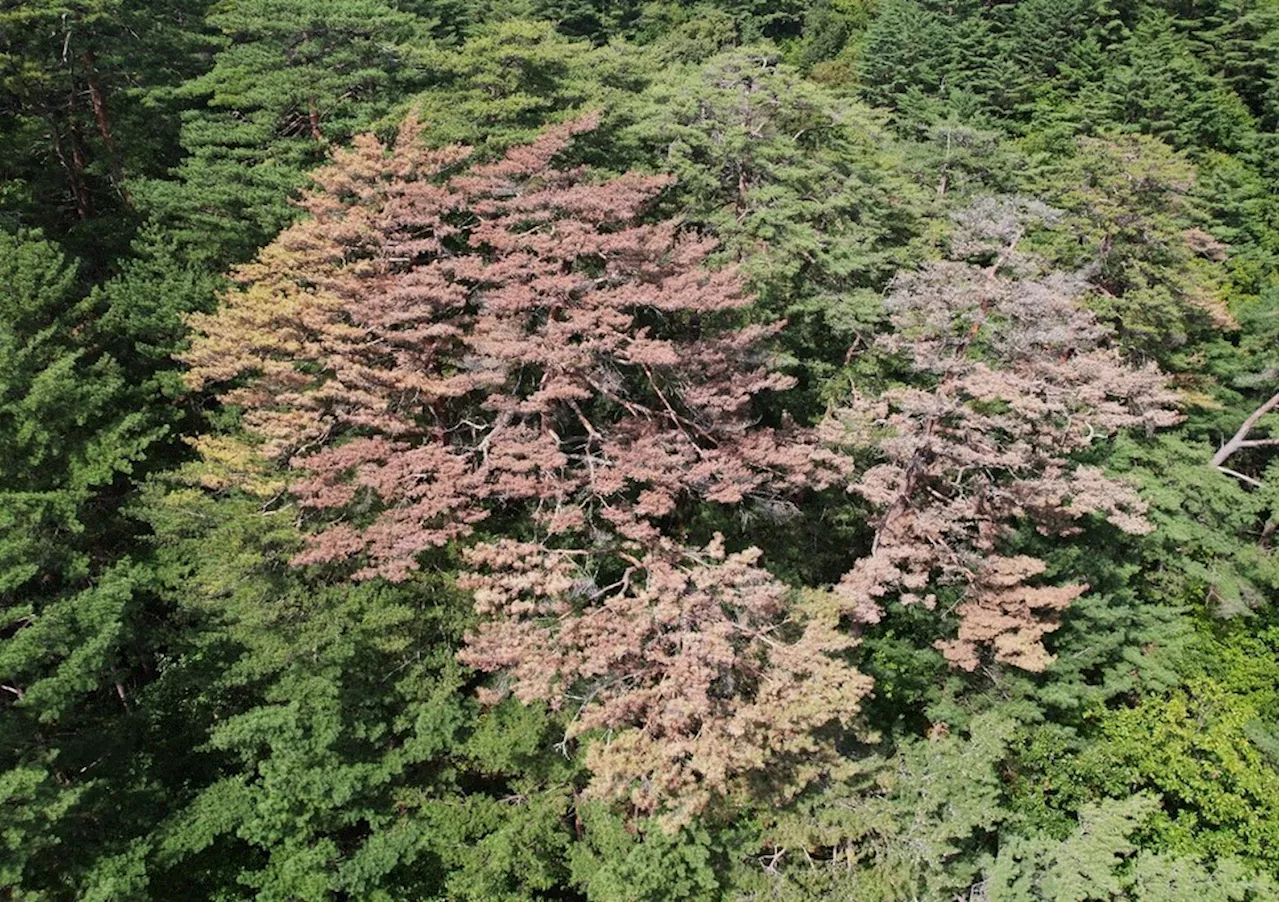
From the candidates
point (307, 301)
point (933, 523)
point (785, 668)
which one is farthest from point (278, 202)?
point (933, 523)

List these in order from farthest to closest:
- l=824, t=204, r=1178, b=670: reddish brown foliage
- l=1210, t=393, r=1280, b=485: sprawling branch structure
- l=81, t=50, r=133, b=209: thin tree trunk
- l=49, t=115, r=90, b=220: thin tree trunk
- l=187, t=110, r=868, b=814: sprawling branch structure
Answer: l=1210, t=393, r=1280, b=485: sprawling branch structure
l=49, t=115, r=90, b=220: thin tree trunk
l=81, t=50, r=133, b=209: thin tree trunk
l=824, t=204, r=1178, b=670: reddish brown foliage
l=187, t=110, r=868, b=814: sprawling branch structure

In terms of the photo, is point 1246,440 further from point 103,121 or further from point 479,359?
point 103,121

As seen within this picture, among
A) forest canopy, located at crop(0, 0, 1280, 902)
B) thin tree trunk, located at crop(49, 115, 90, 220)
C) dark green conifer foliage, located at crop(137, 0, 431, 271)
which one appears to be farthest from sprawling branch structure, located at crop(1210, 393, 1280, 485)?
thin tree trunk, located at crop(49, 115, 90, 220)

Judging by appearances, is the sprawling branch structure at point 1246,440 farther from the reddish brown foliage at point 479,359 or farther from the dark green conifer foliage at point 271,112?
the dark green conifer foliage at point 271,112

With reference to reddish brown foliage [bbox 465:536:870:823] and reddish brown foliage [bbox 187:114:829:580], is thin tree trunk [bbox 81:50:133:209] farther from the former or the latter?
reddish brown foliage [bbox 465:536:870:823]

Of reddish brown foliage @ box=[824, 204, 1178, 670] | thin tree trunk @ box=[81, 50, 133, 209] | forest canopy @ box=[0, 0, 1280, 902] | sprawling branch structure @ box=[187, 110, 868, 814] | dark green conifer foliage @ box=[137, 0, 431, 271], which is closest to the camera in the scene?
sprawling branch structure @ box=[187, 110, 868, 814]

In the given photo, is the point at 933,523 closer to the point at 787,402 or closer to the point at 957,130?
the point at 787,402

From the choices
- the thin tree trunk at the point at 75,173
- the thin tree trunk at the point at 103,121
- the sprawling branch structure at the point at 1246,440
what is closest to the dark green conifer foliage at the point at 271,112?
the thin tree trunk at the point at 103,121
